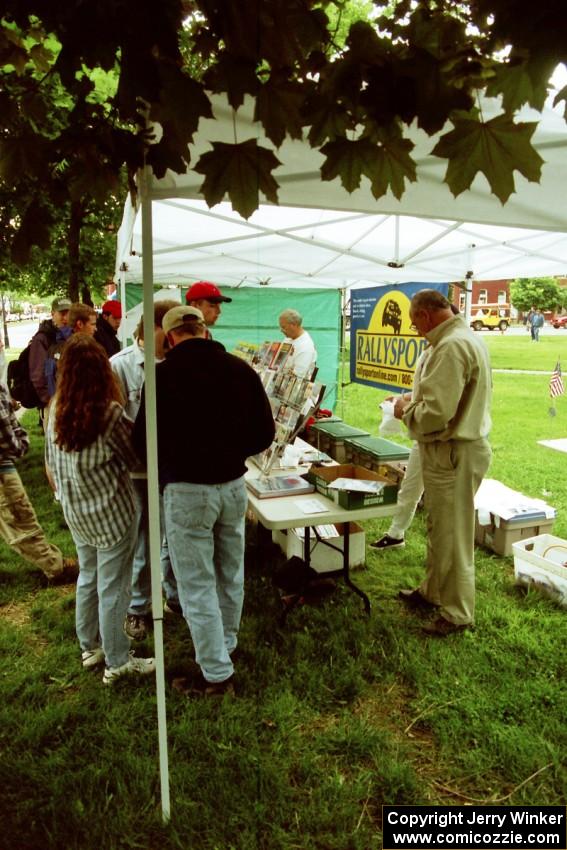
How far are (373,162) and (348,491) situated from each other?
6.09ft

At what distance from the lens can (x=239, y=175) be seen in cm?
174

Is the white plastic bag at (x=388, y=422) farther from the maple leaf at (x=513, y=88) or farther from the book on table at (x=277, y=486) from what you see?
the maple leaf at (x=513, y=88)

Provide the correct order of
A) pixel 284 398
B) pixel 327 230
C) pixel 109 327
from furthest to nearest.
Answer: pixel 109 327 < pixel 327 230 < pixel 284 398

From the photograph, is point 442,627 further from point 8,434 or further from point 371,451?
point 8,434

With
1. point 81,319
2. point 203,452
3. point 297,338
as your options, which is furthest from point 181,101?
point 297,338

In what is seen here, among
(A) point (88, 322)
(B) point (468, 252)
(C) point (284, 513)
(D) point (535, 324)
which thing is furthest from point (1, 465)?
(D) point (535, 324)

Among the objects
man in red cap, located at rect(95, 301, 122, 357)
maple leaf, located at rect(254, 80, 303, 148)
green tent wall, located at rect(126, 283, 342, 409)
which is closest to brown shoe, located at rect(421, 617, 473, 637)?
maple leaf, located at rect(254, 80, 303, 148)

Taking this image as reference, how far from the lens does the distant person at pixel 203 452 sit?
2.52m

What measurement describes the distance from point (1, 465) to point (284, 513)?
2.10m

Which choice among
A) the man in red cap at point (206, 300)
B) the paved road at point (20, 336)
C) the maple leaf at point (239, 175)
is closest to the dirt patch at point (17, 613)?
the man in red cap at point (206, 300)

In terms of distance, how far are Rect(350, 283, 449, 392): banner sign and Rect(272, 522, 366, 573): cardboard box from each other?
202 cm

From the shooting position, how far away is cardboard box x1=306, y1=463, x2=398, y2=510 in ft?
10.5

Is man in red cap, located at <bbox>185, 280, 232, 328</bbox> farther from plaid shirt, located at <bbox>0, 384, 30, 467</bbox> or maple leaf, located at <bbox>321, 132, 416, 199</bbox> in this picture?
maple leaf, located at <bbox>321, 132, 416, 199</bbox>

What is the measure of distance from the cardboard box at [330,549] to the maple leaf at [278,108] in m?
2.92
